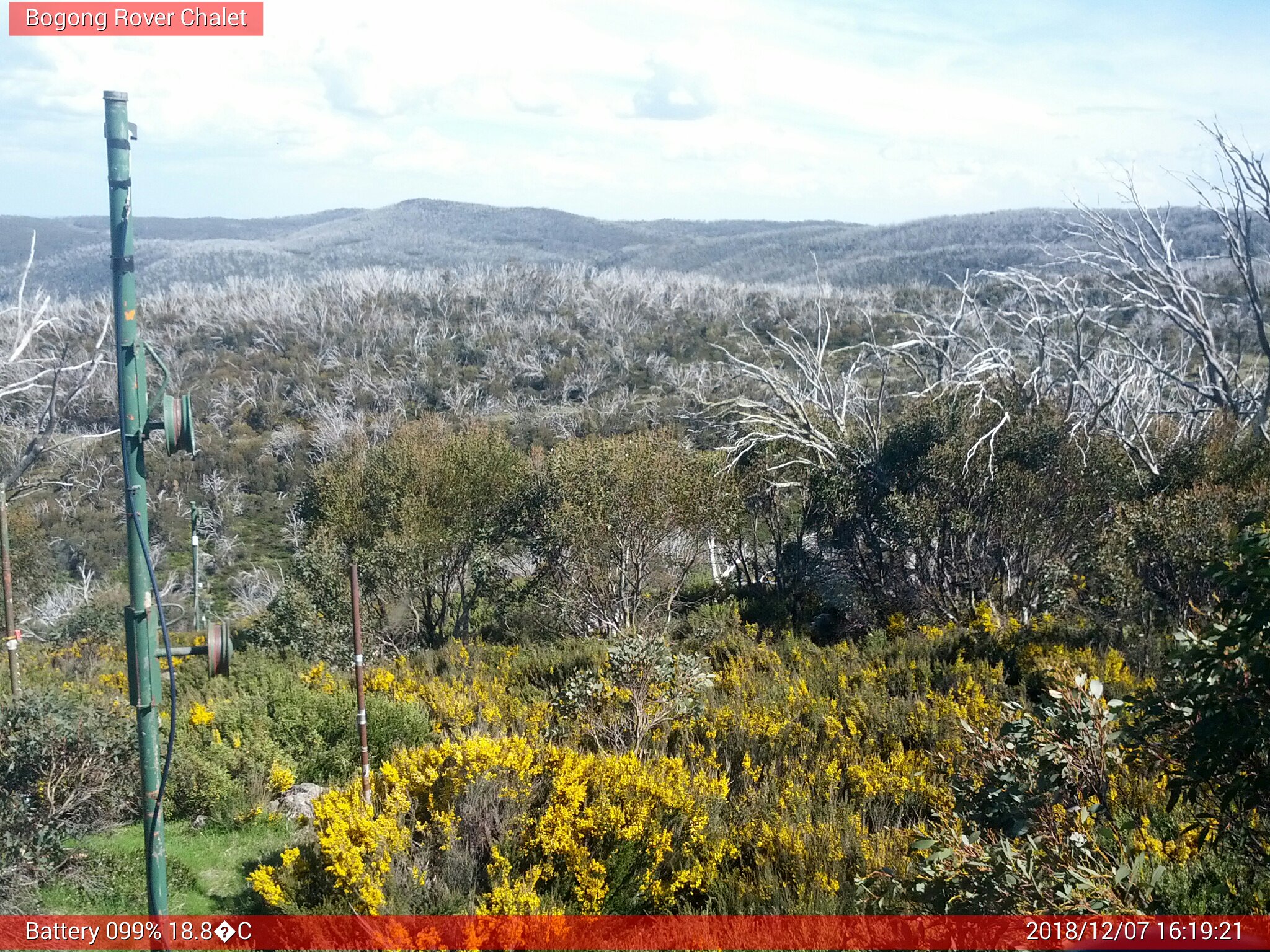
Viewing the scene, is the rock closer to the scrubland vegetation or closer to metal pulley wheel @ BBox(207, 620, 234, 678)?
the scrubland vegetation

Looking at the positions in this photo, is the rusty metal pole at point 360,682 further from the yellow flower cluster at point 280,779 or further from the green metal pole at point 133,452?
the green metal pole at point 133,452

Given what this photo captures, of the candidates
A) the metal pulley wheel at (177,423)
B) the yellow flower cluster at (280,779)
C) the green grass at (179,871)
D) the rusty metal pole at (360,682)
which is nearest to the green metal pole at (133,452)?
the metal pulley wheel at (177,423)

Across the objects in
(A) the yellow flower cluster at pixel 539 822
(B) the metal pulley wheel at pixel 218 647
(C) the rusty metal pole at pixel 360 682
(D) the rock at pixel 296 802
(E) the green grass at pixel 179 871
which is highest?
(B) the metal pulley wheel at pixel 218 647

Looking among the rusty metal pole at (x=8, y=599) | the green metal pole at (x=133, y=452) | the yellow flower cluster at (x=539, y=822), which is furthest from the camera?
the rusty metal pole at (x=8, y=599)
